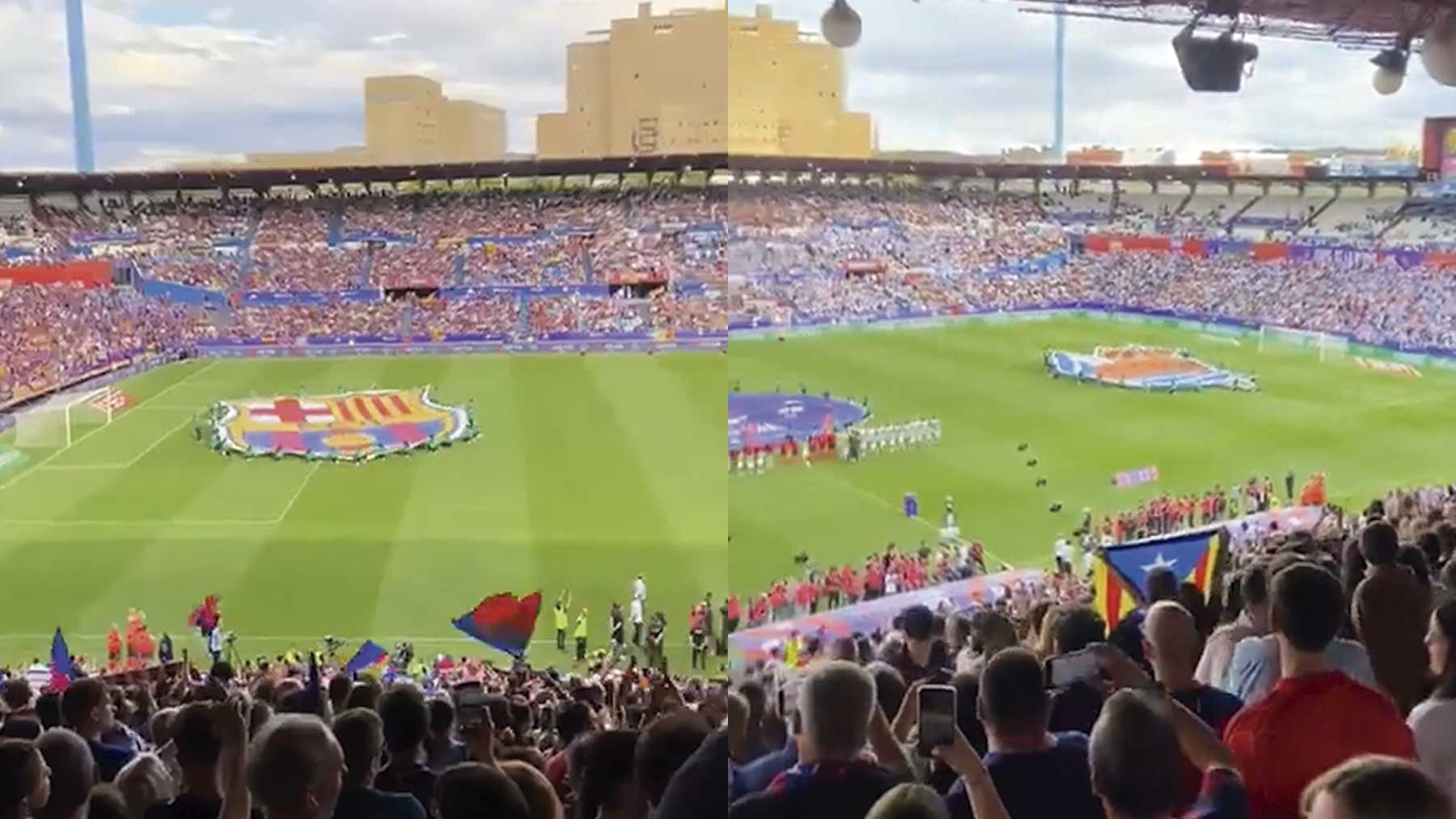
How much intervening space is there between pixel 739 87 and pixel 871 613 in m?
2.54

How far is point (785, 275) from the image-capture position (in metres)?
4.17

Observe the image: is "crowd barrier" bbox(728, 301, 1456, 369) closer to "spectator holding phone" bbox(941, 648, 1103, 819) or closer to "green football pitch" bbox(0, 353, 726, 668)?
"green football pitch" bbox(0, 353, 726, 668)

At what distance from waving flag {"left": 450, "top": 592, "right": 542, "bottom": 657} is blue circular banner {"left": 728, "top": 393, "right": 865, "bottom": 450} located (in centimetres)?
172

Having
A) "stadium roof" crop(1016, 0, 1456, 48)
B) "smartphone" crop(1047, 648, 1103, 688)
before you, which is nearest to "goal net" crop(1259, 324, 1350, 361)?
"stadium roof" crop(1016, 0, 1456, 48)

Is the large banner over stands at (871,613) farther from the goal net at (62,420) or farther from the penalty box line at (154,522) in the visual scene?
the goal net at (62,420)

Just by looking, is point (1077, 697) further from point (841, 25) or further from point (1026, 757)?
point (841, 25)

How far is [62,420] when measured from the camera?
15.6 m

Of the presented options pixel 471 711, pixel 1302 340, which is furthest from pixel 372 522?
pixel 471 711

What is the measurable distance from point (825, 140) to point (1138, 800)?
2724 millimetres

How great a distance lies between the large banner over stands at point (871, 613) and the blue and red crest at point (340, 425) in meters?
9.35

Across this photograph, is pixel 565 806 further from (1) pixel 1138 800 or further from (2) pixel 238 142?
(2) pixel 238 142

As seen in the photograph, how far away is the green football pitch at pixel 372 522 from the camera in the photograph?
33.8 ft

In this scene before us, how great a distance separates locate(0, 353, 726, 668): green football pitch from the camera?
10305 mm

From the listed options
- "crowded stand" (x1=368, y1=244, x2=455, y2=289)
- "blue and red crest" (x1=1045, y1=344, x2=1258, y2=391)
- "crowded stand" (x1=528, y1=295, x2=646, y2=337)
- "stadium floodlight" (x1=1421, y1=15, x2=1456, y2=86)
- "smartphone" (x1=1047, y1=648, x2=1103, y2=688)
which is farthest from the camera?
"crowded stand" (x1=368, y1=244, x2=455, y2=289)
